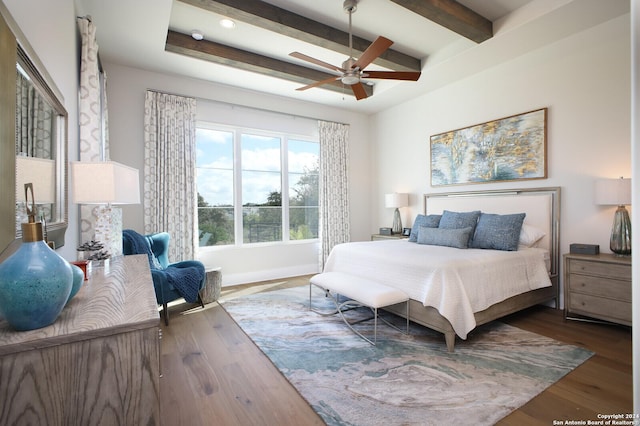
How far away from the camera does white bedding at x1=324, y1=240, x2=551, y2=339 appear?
7.93 ft

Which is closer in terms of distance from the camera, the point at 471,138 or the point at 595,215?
the point at 595,215

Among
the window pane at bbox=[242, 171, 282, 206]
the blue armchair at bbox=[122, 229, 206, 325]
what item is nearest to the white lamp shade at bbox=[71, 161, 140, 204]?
the blue armchair at bbox=[122, 229, 206, 325]

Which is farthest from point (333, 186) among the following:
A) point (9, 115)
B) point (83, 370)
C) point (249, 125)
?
point (83, 370)

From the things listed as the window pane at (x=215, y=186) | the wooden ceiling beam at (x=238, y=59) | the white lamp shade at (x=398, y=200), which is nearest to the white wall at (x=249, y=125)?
the window pane at (x=215, y=186)

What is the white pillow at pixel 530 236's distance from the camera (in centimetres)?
336

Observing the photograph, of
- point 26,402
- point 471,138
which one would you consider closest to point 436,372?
point 26,402

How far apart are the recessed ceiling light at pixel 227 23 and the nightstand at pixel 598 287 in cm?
407

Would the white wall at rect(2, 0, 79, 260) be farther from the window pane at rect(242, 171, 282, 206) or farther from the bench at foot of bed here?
the window pane at rect(242, 171, 282, 206)

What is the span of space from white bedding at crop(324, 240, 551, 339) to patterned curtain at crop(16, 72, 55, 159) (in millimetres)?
2563

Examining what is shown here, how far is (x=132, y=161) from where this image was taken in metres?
3.89

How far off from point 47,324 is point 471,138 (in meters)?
4.54

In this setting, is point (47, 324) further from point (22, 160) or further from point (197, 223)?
point (197, 223)

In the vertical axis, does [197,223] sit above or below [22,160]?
below

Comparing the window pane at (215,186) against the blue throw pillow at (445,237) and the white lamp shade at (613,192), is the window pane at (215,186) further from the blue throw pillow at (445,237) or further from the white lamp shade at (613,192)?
the white lamp shade at (613,192)
